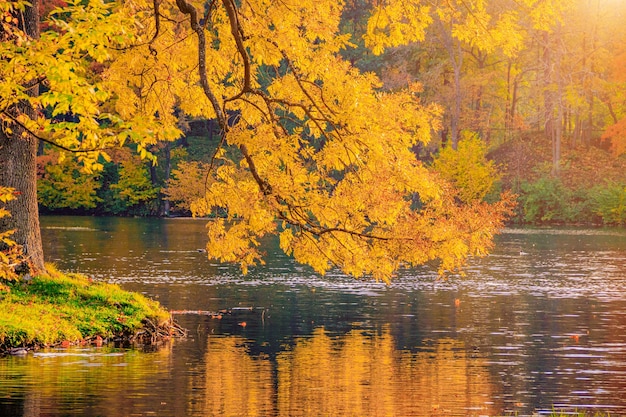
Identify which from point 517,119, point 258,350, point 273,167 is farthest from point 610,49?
point 273,167

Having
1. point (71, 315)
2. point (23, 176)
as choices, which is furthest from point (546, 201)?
point (71, 315)

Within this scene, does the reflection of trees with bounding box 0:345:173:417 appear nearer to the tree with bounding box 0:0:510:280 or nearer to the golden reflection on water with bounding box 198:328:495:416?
the golden reflection on water with bounding box 198:328:495:416

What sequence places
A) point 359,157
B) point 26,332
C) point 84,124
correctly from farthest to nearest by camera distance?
point 26,332 < point 359,157 < point 84,124

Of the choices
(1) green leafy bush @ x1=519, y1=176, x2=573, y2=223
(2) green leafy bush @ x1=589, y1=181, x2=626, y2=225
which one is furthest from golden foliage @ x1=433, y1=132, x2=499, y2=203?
(2) green leafy bush @ x1=589, y1=181, x2=626, y2=225

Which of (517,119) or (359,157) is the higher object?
(517,119)

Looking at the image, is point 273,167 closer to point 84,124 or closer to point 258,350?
point 84,124

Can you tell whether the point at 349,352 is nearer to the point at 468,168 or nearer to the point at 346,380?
the point at 346,380

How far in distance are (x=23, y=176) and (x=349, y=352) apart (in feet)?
26.0

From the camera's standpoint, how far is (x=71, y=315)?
2144 cm

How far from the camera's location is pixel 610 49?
2960 inches

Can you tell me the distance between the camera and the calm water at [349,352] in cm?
1582

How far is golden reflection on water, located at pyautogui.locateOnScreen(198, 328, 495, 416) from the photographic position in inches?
608

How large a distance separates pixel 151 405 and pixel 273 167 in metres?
3.79

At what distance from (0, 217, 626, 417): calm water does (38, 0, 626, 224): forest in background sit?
→ 32798 millimetres
